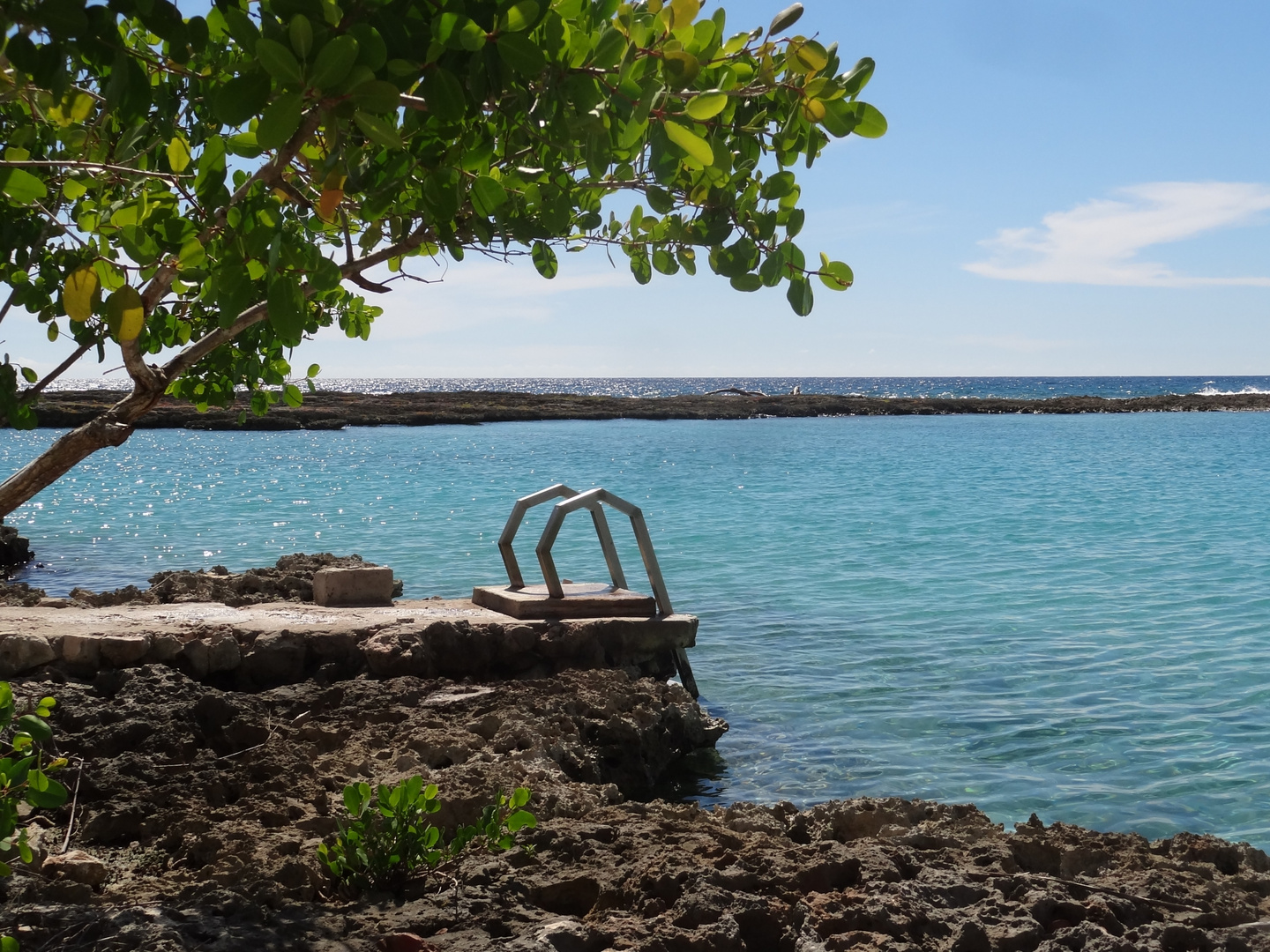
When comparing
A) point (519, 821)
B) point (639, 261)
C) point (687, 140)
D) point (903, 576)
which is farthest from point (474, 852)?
point (903, 576)

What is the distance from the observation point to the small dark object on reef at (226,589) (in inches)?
401

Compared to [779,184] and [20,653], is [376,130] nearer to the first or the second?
[779,184]

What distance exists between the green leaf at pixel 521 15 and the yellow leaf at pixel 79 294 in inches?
53.2

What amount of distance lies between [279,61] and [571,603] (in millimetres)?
6160

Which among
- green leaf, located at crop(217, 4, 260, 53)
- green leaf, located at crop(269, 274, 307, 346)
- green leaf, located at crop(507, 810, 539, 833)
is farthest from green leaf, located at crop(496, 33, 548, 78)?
green leaf, located at crop(507, 810, 539, 833)

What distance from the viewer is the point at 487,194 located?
9.53 feet

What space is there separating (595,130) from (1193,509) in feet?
79.6

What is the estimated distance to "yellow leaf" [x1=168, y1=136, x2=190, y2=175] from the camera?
3.20m

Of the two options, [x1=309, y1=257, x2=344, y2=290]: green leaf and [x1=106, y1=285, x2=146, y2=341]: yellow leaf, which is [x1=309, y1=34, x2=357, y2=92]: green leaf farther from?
[x1=106, y1=285, x2=146, y2=341]: yellow leaf

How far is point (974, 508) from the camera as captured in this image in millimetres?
24109

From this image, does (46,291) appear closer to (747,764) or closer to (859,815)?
(859,815)

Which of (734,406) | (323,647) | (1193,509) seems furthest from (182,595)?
(734,406)

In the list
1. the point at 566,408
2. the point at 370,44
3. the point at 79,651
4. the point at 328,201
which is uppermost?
the point at 370,44

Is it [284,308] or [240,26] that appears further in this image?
[284,308]
